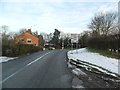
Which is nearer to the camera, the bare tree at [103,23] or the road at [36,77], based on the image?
the road at [36,77]

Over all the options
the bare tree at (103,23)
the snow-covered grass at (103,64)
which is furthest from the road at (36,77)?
the bare tree at (103,23)

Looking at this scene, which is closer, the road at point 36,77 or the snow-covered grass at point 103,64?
the road at point 36,77

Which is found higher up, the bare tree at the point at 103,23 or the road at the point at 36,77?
the bare tree at the point at 103,23

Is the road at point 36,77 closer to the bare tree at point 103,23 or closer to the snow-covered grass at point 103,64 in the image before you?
the snow-covered grass at point 103,64

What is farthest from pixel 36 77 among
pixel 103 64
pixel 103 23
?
pixel 103 23

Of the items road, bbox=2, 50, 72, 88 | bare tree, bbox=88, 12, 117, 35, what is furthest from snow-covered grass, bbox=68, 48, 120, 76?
bare tree, bbox=88, 12, 117, 35

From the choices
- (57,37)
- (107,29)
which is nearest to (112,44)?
(107,29)

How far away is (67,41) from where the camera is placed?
267 ft

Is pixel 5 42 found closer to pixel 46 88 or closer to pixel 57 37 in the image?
pixel 46 88

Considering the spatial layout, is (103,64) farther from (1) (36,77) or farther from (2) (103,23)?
(2) (103,23)

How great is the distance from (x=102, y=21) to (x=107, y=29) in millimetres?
3181

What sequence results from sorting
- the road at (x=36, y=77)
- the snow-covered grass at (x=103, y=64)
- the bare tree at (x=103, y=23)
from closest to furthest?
1. the road at (x=36, y=77)
2. the snow-covered grass at (x=103, y=64)
3. the bare tree at (x=103, y=23)

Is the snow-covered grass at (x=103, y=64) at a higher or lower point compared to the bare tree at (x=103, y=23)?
lower

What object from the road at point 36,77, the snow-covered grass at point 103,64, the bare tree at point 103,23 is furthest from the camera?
the bare tree at point 103,23
